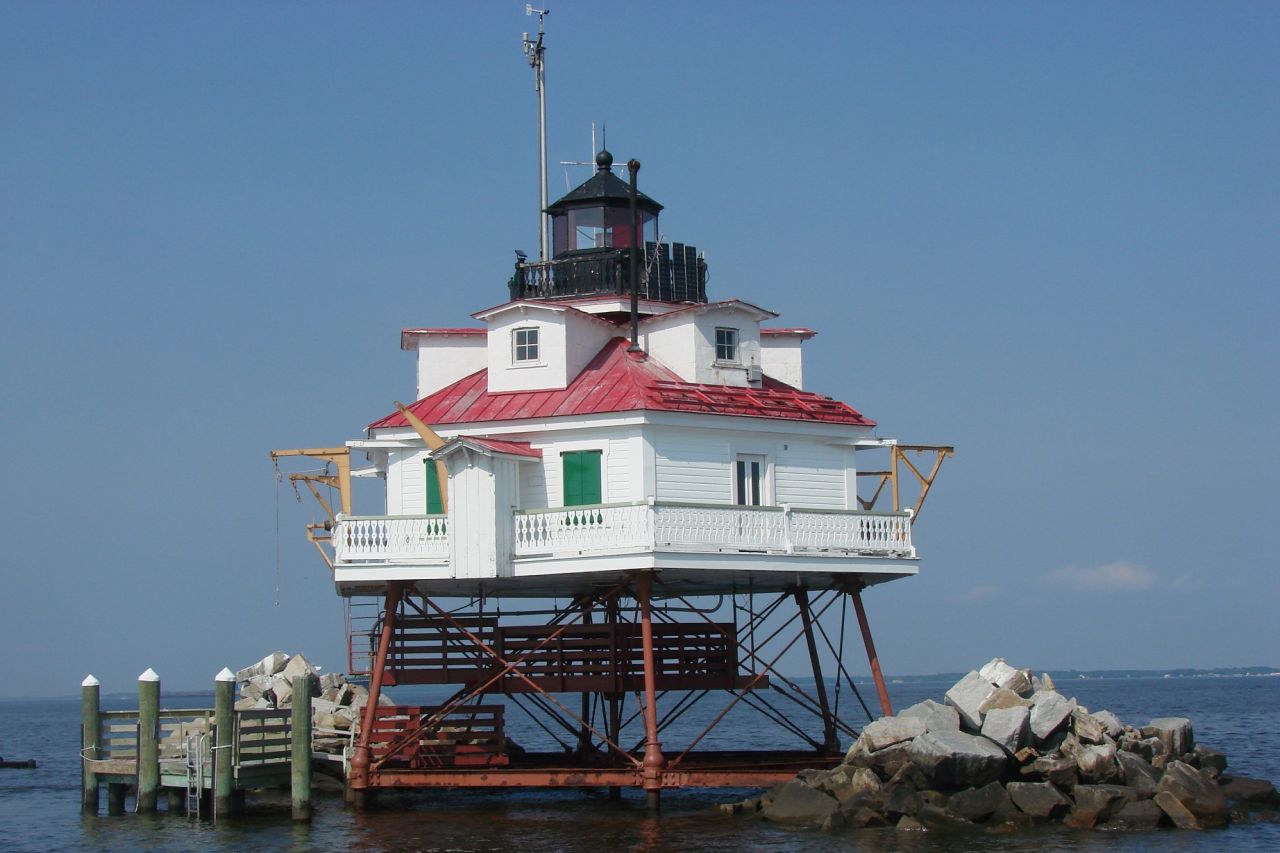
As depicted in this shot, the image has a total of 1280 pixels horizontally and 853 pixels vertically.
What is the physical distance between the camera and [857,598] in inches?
1355

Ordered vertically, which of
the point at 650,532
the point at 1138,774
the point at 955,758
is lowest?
the point at 1138,774

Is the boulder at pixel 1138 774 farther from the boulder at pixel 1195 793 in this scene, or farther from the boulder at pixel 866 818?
the boulder at pixel 866 818

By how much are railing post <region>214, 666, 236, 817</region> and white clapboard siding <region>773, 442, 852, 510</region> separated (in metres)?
11.5

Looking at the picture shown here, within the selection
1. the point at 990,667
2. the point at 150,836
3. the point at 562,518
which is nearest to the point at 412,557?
the point at 562,518

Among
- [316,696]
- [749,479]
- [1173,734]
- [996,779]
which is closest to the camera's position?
[996,779]

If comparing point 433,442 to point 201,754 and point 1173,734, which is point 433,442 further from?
point 1173,734

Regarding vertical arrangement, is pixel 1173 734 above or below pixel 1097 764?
above

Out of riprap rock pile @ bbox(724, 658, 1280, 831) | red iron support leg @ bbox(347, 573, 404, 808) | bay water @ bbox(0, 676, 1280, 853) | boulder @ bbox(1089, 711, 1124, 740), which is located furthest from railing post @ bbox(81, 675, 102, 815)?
boulder @ bbox(1089, 711, 1124, 740)

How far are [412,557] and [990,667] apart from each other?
1187cm

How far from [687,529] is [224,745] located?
1040 cm

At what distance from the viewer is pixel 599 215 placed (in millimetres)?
37844

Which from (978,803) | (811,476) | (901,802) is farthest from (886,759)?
(811,476)

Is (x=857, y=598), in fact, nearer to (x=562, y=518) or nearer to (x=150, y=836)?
(x=562, y=518)

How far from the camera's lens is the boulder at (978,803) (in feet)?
98.9
